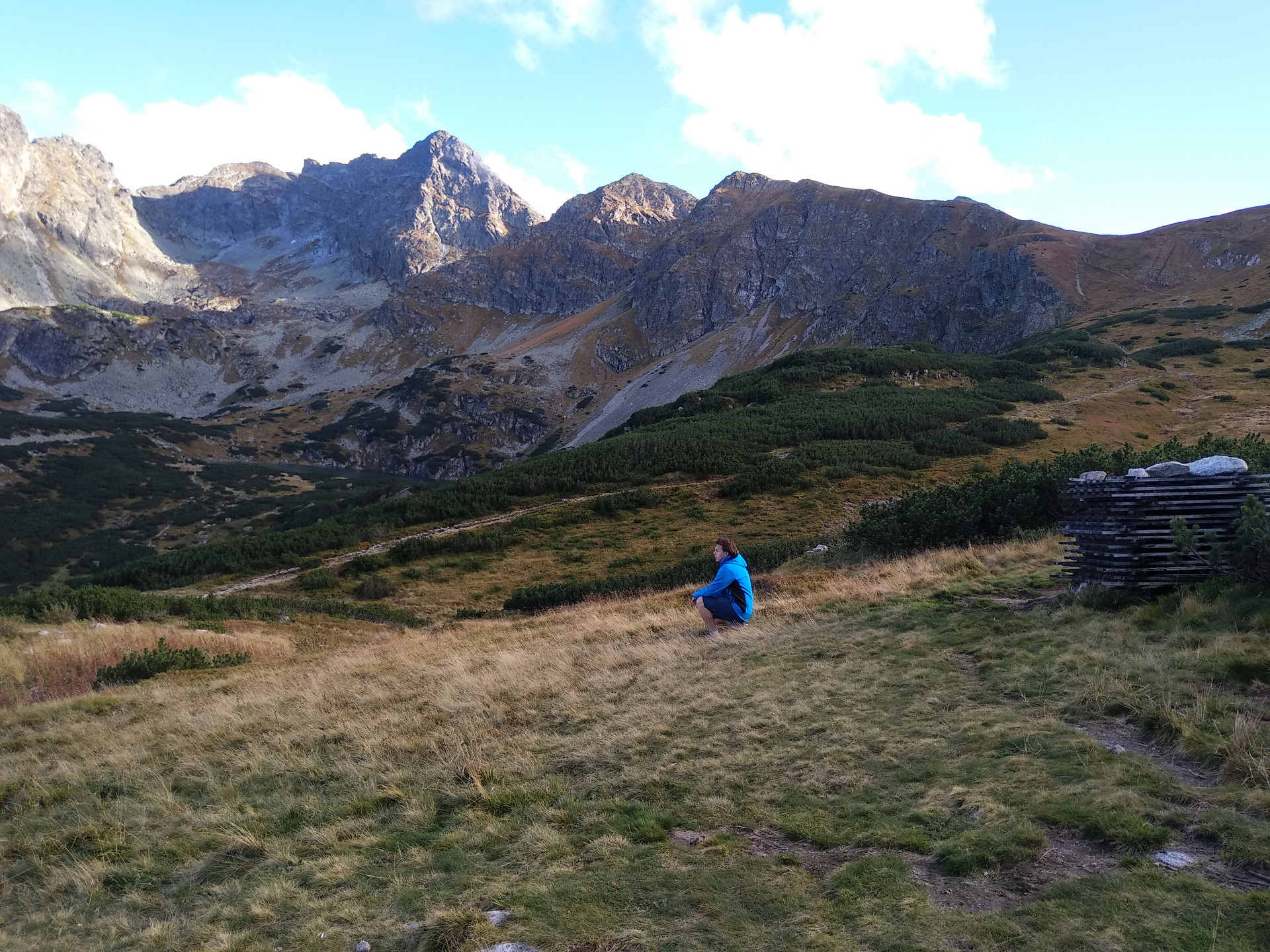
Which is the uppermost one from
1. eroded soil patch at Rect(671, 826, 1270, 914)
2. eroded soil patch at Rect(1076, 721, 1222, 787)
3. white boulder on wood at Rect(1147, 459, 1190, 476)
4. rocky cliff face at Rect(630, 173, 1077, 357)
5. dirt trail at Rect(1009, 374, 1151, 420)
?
rocky cliff face at Rect(630, 173, 1077, 357)

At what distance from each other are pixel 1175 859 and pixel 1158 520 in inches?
314

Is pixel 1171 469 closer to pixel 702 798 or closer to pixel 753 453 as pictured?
pixel 702 798

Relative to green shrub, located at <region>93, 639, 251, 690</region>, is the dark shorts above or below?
below

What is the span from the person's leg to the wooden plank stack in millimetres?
6559

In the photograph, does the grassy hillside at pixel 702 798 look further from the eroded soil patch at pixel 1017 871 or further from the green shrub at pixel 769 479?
the green shrub at pixel 769 479

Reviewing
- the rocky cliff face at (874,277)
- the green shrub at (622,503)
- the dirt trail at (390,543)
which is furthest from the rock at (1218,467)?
the rocky cliff face at (874,277)

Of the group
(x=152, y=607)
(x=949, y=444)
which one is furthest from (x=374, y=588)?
(x=949, y=444)

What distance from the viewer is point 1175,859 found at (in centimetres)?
471

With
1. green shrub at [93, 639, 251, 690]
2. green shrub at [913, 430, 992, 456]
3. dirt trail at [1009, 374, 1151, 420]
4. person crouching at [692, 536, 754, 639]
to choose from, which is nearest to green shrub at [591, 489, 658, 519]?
green shrub at [913, 430, 992, 456]

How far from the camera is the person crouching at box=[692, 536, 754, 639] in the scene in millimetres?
13562

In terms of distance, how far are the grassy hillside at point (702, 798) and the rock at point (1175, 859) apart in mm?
87

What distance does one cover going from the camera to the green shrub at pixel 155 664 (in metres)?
13.9

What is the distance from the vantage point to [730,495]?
149ft

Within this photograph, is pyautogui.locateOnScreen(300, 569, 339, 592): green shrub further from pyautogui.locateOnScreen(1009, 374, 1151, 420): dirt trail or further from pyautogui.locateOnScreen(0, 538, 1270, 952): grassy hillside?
pyautogui.locateOnScreen(1009, 374, 1151, 420): dirt trail
